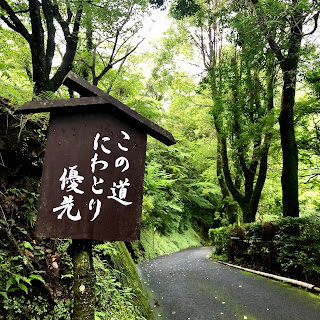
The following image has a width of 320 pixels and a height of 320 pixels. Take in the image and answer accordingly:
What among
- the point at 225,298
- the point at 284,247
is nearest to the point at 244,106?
the point at 284,247

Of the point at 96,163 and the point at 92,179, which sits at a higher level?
the point at 96,163

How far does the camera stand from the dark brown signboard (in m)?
2.52

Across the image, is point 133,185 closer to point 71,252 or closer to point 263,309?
point 71,252

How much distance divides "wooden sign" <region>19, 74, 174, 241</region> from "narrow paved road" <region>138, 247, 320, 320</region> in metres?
4.46

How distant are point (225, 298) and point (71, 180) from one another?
20.4 feet

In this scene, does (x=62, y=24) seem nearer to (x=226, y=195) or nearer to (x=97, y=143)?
(x=97, y=143)

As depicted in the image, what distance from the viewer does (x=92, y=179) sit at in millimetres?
2623

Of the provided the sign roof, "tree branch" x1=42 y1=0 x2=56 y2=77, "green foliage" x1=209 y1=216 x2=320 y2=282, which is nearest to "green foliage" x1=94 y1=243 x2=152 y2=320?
the sign roof

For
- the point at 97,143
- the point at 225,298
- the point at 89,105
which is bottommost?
the point at 225,298

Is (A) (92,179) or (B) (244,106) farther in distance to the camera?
(B) (244,106)

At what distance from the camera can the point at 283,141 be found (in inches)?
356

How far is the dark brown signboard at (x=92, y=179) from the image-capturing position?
2520mm

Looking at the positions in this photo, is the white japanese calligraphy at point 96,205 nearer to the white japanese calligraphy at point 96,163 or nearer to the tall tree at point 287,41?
the white japanese calligraphy at point 96,163

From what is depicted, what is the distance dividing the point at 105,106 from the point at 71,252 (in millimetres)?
1547
